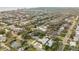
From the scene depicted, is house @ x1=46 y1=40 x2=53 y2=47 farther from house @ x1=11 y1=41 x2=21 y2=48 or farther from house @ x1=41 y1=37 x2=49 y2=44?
house @ x1=11 y1=41 x2=21 y2=48

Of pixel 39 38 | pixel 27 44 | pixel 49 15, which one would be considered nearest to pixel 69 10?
pixel 49 15

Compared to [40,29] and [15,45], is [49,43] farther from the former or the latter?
[15,45]

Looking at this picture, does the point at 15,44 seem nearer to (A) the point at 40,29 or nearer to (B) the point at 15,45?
(B) the point at 15,45

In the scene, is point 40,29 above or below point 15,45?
above

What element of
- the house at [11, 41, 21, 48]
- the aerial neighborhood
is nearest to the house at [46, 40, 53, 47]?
the aerial neighborhood

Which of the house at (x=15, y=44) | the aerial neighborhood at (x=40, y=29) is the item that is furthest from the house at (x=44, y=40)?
the house at (x=15, y=44)

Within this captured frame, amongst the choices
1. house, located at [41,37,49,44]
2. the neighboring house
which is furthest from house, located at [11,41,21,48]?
house, located at [41,37,49,44]

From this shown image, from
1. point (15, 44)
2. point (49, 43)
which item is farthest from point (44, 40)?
point (15, 44)

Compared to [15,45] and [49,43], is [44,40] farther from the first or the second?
[15,45]

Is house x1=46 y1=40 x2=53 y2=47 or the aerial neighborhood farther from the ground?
the aerial neighborhood

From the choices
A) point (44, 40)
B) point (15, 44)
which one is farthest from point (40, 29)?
point (15, 44)
